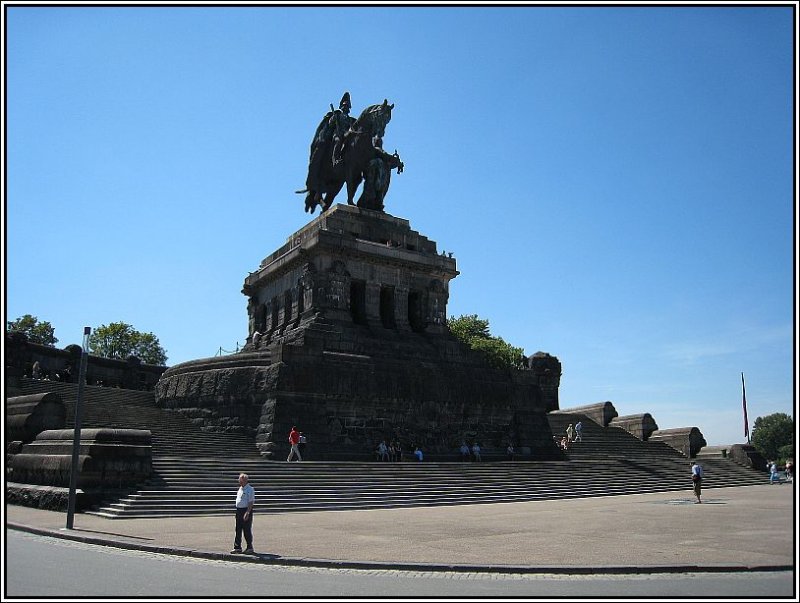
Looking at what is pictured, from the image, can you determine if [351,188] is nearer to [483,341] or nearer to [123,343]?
[483,341]

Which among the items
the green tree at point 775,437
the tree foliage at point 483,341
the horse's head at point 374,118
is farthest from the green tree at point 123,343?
the green tree at point 775,437

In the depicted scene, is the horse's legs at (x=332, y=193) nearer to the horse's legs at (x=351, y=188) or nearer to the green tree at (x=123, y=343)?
the horse's legs at (x=351, y=188)

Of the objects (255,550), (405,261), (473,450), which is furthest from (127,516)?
(405,261)

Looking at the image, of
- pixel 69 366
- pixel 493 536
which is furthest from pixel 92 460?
pixel 69 366

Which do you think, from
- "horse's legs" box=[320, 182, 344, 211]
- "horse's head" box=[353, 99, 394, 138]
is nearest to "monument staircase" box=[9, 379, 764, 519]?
"horse's legs" box=[320, 182, 344, 211]

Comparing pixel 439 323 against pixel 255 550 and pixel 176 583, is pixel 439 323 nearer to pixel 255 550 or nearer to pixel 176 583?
pixel 255 550

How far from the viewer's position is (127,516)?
15102 mm

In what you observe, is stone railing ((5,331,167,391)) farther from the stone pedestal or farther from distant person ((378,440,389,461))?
distant person ((378,440,389,461))

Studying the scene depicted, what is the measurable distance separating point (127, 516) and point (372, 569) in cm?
797

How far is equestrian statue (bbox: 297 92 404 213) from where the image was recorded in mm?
39594

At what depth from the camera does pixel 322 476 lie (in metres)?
20.5

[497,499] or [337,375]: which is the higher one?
[337,375]

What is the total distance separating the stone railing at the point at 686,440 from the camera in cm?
3472

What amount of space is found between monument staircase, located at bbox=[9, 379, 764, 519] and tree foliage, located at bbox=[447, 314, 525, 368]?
801 inches
